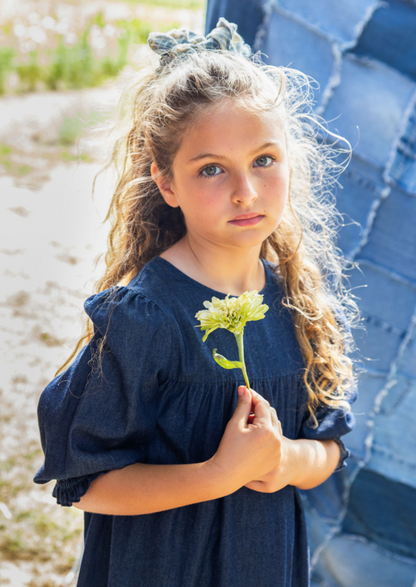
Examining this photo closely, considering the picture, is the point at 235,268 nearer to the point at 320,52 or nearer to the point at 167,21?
the point at 320,52

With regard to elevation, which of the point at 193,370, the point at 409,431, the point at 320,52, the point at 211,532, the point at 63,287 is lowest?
the point at 63,287

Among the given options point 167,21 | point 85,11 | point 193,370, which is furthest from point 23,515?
point 167,21

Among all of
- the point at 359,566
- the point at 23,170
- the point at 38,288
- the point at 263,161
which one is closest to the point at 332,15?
the point at 263,161

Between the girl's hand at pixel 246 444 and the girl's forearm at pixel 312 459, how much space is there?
0.47ft

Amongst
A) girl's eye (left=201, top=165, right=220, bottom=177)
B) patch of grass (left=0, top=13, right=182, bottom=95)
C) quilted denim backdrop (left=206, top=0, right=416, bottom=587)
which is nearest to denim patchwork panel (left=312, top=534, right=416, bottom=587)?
quilted denim backdrop (left=206, top=0, right=416, bottom=587)

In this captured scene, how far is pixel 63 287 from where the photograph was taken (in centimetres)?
372

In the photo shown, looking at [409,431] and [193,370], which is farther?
[409,431]

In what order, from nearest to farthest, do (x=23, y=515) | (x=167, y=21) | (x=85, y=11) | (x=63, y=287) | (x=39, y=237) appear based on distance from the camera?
(x=23, y=515)
(x=63, y=287)
(x=39, y=237)
(x=85, y=11)
(x=167, y=21)

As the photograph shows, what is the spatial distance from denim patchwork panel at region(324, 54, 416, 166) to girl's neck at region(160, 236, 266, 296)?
63 centimetres

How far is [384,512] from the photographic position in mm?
1720

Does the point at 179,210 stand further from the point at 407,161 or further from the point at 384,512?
the point at 384,512

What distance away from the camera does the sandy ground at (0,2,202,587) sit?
2059 mm

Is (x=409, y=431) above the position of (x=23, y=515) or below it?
above

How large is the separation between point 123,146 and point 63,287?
252cm
